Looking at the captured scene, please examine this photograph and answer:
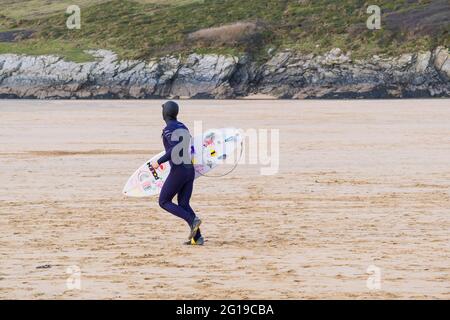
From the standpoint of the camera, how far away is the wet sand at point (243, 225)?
11133 mm

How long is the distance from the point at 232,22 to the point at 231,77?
9335 millimetres

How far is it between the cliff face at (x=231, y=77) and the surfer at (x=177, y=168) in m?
51.8

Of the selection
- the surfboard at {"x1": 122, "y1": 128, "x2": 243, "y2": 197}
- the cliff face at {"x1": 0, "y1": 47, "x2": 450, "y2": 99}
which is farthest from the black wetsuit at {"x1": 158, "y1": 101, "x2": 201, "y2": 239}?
the cliff face at {"x1": 0, "y1": 47, "x2": 450, "y2": 99}

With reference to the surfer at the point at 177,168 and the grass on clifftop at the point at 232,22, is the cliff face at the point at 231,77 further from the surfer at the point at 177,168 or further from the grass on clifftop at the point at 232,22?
the surfer at the point at 177,168

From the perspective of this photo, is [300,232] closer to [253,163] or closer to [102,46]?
[253,163]

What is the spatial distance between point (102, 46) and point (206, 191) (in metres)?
56.2

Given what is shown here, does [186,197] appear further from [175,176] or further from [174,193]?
[175,176]

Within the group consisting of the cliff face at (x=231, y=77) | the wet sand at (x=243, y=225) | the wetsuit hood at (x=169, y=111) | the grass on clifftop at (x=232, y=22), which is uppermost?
the grass on clifftop at (x=232, y=22)

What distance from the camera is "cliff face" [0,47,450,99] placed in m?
66.1

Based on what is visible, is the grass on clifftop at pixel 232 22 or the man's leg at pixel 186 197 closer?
the man's leg at pixel 186 197

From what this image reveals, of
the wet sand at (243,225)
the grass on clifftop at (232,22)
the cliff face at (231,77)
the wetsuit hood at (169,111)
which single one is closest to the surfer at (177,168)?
the wetsuit hood at (169,111)

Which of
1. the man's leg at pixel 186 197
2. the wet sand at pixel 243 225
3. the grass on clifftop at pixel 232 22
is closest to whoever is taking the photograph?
the wet sand at pixel 243 225

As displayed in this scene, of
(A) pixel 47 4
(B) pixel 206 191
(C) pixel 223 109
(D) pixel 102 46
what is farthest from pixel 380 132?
(A) pixel 47 4

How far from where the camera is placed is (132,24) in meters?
78.4
